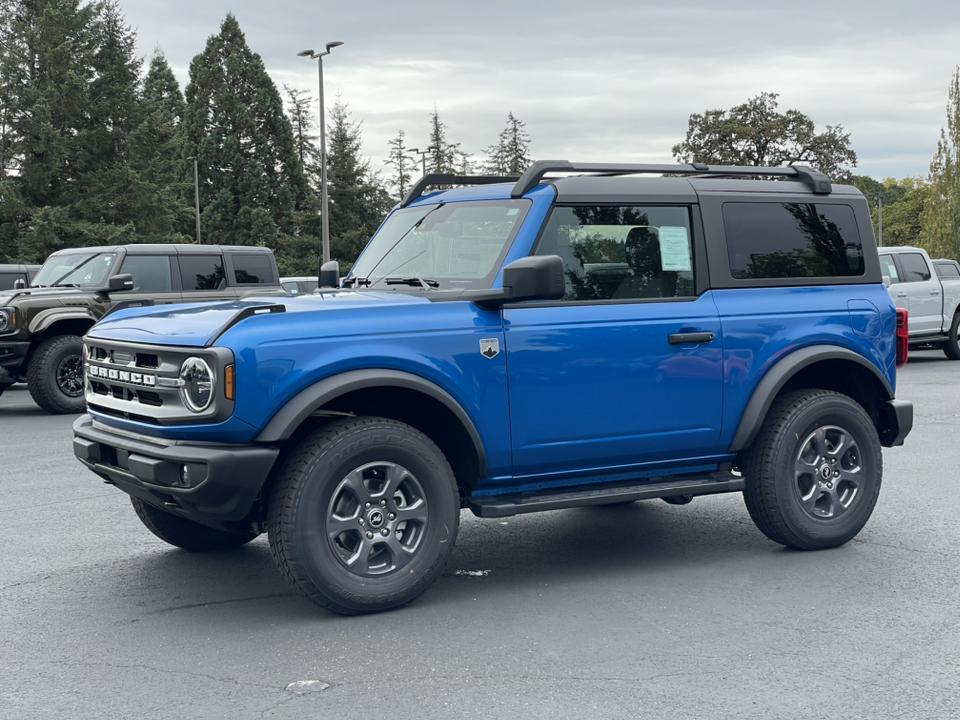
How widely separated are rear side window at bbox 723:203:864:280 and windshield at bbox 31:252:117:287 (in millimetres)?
10151

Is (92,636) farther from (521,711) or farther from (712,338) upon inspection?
→ (712,338)

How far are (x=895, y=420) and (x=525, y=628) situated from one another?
110 inches

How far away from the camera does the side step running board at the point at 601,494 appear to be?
5.28m

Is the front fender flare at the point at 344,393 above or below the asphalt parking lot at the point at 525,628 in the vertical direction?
above

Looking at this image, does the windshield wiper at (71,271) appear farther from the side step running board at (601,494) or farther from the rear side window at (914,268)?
the rear side window at (914,268)

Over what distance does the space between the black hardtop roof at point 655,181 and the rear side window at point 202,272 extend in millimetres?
8792

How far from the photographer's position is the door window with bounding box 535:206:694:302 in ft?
18.5

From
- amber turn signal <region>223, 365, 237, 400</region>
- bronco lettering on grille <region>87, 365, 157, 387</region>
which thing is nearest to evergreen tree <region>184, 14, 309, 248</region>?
bronco lettering on grille <region>87, 365, 157, 387</region>

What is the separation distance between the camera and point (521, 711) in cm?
389

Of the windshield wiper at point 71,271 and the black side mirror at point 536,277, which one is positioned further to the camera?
the windshield wiper at point 71,271

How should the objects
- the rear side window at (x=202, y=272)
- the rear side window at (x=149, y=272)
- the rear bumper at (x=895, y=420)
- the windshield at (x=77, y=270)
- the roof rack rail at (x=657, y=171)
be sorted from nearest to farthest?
the roof rack rail at (x=657, y=171)
the rear bumper at (x=895, y=420)
the windshield at (x=77, y=270)
the rear side window at (x=149, y=272)
the rear side window at (x=202, y=272)

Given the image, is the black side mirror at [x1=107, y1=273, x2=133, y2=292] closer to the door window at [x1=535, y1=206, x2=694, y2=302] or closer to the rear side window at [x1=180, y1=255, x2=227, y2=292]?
the rear side window at [x1=180, y1=255, x2=227, y2=292]

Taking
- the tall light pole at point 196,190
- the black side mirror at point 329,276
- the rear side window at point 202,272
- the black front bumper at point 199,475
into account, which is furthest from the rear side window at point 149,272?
the tall light pole at point 196,190

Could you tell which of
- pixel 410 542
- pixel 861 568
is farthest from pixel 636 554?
pixel 410 542
